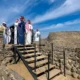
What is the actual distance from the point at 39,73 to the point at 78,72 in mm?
3037

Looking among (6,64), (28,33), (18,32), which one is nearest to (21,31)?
(18,32)

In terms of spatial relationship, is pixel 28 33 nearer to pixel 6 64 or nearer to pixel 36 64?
pixel 36 64

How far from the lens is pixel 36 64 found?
32.5 ft

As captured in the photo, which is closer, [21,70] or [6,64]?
[21,70]

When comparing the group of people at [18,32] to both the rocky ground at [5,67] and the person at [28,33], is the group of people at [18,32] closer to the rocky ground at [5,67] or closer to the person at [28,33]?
the person at [28,33]

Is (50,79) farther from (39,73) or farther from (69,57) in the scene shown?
(69,57)

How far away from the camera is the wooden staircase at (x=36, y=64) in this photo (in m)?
9.37

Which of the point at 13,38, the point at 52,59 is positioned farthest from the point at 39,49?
the point at 13,38

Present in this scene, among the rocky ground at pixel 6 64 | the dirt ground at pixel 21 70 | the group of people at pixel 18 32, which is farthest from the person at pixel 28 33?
the dirt ground at pixel 21 70

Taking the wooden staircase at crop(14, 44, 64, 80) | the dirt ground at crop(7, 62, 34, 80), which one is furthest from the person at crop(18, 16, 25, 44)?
the dirt ground at crop(7, 62, 34, 80)

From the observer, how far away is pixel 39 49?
12.2 m

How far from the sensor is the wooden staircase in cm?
937

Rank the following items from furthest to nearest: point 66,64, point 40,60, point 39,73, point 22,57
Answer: point 66,64 < point 40,60 < point 22,57 < point 39,73

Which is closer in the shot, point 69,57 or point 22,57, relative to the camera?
point 22,57
